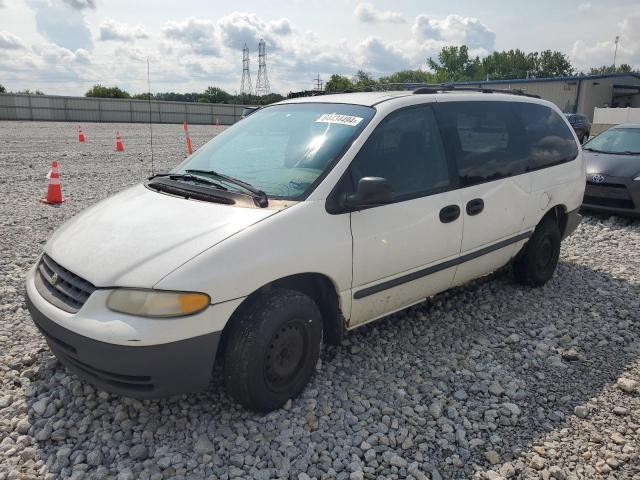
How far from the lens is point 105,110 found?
1639 inches

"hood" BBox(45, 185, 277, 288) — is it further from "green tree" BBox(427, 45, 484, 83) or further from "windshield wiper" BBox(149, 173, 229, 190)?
"green tree" BBox(427, 45, 484, 83)

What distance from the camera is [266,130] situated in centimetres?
386

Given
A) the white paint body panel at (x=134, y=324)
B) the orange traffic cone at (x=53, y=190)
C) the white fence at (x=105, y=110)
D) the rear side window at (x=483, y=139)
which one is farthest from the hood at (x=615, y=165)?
the white fence at (x=105, y=110)

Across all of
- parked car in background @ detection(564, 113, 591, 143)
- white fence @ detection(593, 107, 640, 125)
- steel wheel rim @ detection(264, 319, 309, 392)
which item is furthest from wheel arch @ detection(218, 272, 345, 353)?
white fence @ detection(593, 107, 640, 125)

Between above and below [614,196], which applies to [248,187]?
above

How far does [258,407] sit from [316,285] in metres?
0.81

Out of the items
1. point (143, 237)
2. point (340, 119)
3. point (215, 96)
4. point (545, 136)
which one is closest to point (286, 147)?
point (340, 119)

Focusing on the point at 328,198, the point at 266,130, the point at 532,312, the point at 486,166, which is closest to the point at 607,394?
the point at 532,312

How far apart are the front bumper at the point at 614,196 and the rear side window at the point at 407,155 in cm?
535

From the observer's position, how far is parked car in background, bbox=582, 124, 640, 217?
771 cm

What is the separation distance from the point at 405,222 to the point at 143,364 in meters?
1.85

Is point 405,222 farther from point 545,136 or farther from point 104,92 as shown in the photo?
point 104,92

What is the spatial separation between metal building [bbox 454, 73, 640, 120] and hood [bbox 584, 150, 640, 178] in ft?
110

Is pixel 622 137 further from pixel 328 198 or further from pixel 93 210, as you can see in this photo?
pixel 93 210
